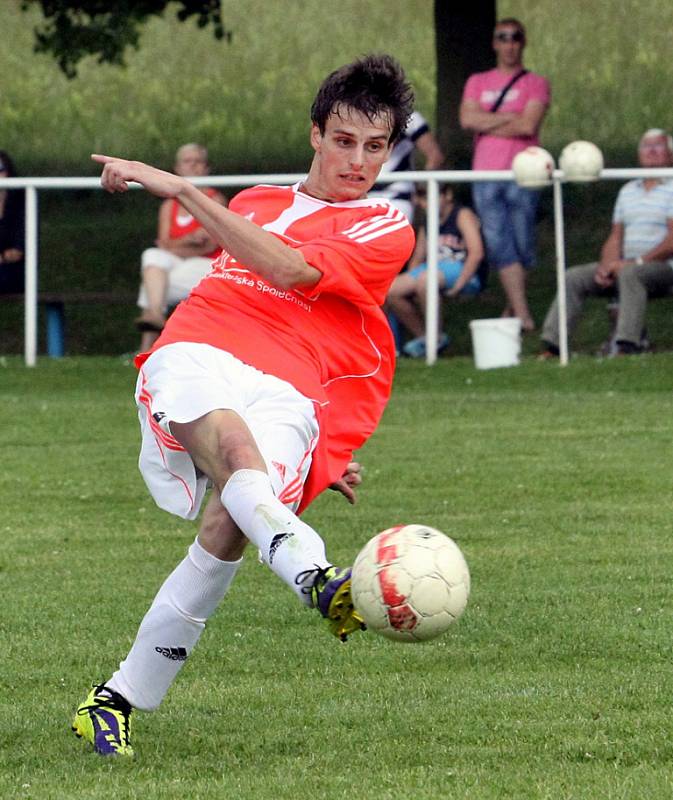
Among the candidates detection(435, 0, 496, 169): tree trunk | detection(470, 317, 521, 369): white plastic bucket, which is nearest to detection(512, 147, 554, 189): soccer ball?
detection(470, 317, 521, 369): white plastic bucket

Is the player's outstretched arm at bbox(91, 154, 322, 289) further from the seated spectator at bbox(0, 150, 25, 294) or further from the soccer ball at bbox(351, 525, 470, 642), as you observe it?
the seated spectator at bbox(0, 150, 25, 294)

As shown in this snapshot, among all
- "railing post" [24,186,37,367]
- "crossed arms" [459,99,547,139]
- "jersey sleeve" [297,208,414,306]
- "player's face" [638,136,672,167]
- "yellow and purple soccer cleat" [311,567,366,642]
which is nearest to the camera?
"yellow and purple soccer cleat" [311,567,366,642]

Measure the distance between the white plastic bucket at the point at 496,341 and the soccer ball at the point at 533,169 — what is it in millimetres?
1141

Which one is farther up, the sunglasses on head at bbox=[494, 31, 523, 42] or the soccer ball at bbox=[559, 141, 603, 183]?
the sunglasses on head at bbox=[494, 31, 523, 42]

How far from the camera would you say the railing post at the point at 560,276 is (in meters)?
14.4

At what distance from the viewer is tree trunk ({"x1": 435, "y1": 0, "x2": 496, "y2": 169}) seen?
20.0 metres

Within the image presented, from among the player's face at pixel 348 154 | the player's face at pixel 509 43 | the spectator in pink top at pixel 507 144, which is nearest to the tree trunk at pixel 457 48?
the spectator in pink top at pixel 507 144

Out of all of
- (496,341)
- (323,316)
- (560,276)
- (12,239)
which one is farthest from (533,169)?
(323,316)

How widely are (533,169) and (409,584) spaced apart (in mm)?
10015

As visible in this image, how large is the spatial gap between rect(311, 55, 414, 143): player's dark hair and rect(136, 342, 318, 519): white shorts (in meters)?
0.84

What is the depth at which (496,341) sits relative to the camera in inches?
579

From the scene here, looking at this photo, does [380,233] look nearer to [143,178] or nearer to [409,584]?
[143,178]

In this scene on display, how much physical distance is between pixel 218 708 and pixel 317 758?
0.71 meters

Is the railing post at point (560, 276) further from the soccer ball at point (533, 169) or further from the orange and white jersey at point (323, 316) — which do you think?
the orange and white jersey at point (323, 316)
